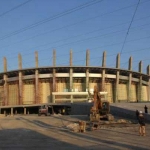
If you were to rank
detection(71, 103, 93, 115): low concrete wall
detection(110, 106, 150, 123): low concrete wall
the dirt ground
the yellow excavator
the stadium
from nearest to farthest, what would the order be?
the dirt ground
the yellow excavator
detection(110, 106, 150, 123): low concrete wall
detection(71, 103, 93, 115): low concrete wall
the stadium

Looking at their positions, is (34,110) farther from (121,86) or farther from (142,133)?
(142,133)

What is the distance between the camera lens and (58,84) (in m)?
116

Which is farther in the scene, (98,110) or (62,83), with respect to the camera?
(62,83)

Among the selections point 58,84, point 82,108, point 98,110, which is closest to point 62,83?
point 58,84

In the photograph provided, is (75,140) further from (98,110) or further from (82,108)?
(82,108)

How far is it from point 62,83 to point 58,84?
1.53 metres

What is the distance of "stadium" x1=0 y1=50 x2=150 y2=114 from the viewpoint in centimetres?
11212

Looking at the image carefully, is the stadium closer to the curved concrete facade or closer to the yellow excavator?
the curved concrete facade

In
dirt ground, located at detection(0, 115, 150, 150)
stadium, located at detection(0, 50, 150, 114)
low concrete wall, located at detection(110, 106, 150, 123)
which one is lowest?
dirt ground, located at detection(0, 115, 150, 150)

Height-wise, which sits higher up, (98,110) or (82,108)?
(98,110)

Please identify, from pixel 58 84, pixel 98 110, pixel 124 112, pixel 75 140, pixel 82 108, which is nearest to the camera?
pixel 75 140

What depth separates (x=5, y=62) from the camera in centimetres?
11806

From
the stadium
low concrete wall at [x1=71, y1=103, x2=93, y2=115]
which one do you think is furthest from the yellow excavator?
the stadium

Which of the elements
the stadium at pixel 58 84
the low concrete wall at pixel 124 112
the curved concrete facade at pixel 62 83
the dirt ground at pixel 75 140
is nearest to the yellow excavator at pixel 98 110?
the dirt ground at pixel 75 140
